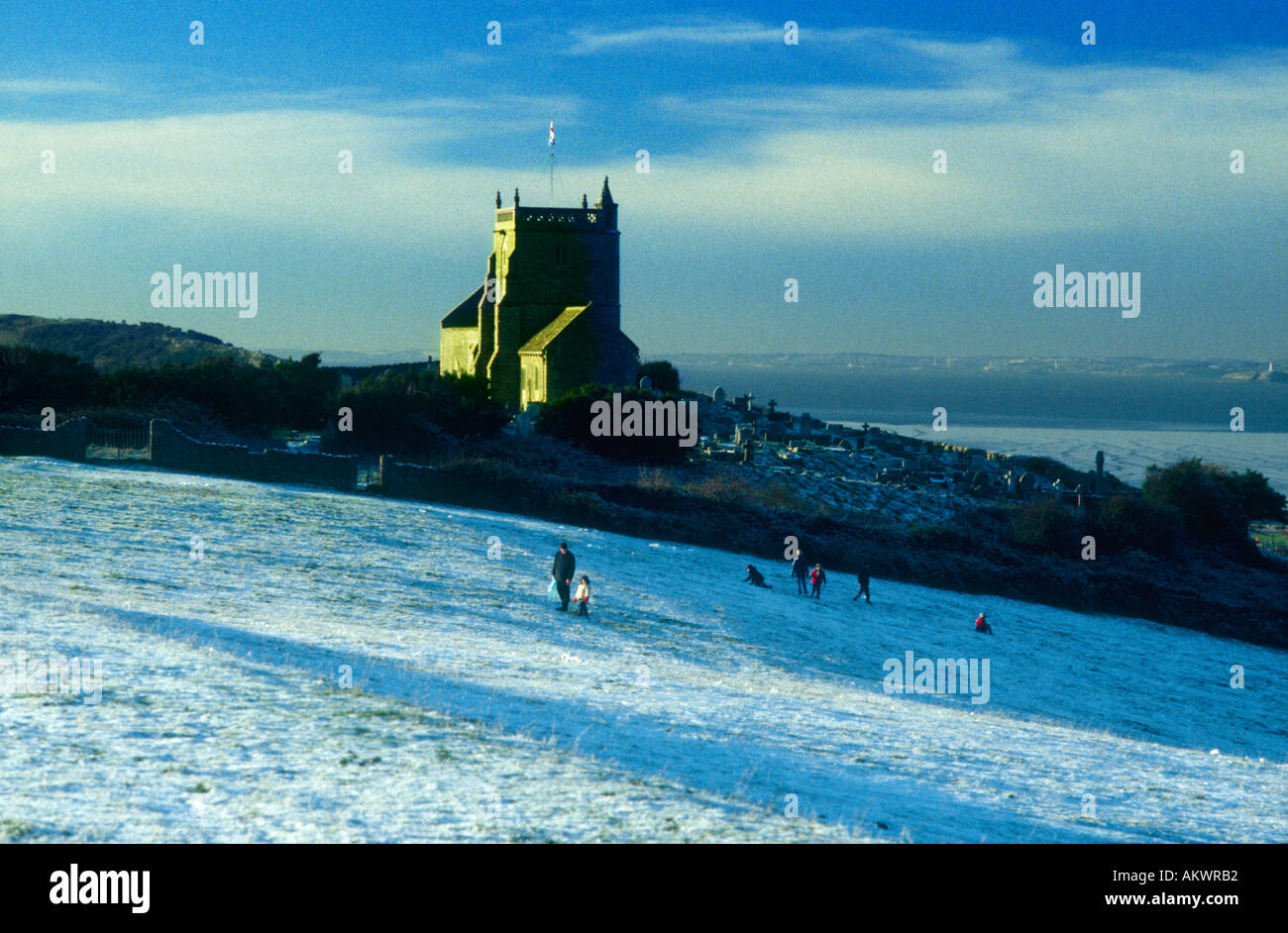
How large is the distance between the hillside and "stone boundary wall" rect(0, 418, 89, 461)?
75394 mm

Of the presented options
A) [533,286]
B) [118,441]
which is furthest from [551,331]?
[118,441]

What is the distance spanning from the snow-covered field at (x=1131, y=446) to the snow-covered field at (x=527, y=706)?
76.5 meters

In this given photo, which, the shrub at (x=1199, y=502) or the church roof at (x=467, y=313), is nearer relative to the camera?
the shrub at (x=1199, y=502)

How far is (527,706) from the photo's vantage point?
15117 millimetres

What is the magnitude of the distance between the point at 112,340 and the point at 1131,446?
378 feet

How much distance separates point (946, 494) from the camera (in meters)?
57.0

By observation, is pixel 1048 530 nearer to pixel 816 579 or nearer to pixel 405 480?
pixel 816 579

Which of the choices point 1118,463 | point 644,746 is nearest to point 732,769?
point 644,746

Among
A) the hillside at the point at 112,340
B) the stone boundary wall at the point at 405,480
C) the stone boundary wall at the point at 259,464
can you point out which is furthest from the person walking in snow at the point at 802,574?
the hillside at the point at 112,340

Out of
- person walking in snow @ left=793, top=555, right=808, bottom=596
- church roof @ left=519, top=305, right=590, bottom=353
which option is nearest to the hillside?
church roof @ left=519, top=305, right=590, bottom=353

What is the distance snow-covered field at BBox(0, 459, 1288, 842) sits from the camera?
11117 mm

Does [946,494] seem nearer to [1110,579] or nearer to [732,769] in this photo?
[1110,579]

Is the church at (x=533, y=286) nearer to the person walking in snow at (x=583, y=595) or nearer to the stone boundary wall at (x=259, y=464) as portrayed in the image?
the stone boundary wall at (x=259, y=464)

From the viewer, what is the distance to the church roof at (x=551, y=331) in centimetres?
7219
